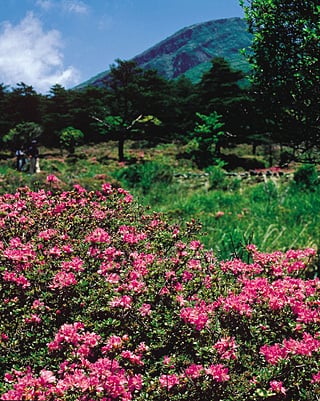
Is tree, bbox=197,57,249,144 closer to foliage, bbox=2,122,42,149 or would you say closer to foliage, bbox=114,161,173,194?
foliage, bbox=2,122,42,149

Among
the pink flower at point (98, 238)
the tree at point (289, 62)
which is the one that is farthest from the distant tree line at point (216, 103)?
the pink flower at point (98, 238)

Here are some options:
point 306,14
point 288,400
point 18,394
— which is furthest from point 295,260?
point 306,14

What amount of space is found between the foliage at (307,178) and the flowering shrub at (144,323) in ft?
27.1

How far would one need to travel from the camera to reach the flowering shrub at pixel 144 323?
220 cm

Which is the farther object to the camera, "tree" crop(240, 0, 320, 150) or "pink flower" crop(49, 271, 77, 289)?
"tree" crop(240, 0, 320, 150)

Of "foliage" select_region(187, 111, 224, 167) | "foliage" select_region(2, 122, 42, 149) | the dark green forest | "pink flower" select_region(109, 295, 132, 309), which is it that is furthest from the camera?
"foliage" select_region(2, 122, 42, 149)

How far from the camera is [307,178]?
454 inches

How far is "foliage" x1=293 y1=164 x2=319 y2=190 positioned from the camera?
11284mm

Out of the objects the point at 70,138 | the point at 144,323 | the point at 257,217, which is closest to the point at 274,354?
the point at 144,323

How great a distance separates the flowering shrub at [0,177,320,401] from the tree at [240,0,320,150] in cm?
277

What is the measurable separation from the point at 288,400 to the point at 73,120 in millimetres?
46693

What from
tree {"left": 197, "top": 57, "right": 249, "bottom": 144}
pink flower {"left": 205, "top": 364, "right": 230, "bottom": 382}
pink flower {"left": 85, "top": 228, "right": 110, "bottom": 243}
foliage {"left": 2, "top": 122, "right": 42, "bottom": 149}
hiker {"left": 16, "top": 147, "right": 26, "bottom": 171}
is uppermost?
tree {"left": 197, "top": 57, "right": 249, "bottom": 144}

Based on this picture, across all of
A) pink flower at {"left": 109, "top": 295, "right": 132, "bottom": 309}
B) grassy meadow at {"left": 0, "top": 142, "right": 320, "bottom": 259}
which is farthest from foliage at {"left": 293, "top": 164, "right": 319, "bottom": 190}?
pink flower at {"left": 109, "top": 295, "right": 132, "bottom": 309}

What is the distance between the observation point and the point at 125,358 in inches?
90.4
